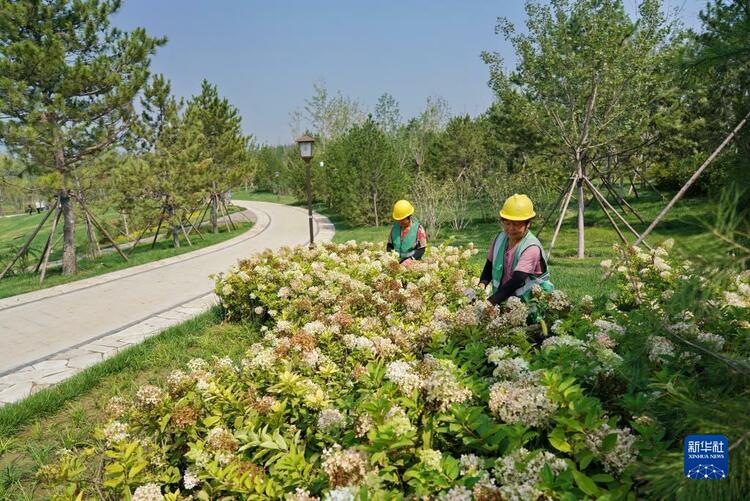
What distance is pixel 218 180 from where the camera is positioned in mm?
20297

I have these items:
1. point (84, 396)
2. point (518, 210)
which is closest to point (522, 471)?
point (518, 210)

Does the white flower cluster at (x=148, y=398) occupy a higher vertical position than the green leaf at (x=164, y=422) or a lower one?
higher

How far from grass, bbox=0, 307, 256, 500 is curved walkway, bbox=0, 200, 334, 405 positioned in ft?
2.03

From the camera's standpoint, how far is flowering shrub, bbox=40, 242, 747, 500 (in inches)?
57.6

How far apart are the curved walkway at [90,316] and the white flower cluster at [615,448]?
216 inches

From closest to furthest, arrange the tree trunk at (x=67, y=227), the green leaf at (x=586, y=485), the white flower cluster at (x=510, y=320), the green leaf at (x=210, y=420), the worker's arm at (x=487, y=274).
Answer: the green leaf at (x=586, y=485)
the green leaf at (x=210, y=420)
the white flower cluster at (x=510, y=320)
the worker's arm at (x=487, y=274)
the tree trunk at (x=67, y=227)

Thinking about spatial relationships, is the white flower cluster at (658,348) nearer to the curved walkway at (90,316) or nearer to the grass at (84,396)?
the grass at (84,396)

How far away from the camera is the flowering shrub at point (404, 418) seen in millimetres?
1463

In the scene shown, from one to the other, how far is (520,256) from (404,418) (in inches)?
75.6

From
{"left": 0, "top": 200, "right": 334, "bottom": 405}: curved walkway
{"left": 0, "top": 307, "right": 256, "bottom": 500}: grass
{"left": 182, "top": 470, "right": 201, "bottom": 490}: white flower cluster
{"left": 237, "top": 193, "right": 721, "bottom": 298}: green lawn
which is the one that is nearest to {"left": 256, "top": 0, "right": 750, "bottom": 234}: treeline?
{"left": 237, "top": 193, "right": 721, "bottom": 298}: green lawn

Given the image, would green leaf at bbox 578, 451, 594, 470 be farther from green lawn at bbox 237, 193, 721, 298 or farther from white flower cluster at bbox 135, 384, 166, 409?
white flower cluster at bbox 135, 384, 166, 409

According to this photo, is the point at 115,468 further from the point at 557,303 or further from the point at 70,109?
the point at 70,109

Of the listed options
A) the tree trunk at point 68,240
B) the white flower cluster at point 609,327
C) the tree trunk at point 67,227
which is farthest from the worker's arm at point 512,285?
the tree trunk at point 68,240

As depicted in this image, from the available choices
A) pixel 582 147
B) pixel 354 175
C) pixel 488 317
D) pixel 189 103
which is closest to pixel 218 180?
pixel 189 103
